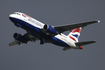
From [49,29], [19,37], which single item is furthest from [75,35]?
[19,37]

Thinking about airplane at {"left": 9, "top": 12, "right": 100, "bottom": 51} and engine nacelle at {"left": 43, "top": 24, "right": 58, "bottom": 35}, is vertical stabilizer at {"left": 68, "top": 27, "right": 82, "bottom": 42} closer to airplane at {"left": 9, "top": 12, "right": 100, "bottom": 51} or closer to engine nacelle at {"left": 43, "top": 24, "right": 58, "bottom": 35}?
airplane at {"left": 9, "top": 12, "right": 100, "bottom": 51}

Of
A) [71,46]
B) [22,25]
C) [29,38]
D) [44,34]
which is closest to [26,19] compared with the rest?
[22,25]

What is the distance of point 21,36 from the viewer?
46000 mm

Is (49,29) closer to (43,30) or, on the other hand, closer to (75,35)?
(43,30)

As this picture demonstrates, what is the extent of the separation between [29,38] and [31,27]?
7.56m

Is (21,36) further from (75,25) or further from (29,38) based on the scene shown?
(75,25)

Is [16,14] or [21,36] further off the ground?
[16,14]

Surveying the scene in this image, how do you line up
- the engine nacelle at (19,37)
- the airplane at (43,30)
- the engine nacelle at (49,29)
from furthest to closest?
1. the engine nacelle at (19,37)
2. the engine nacelle at (49,29)
3. the airplane at (43,30)

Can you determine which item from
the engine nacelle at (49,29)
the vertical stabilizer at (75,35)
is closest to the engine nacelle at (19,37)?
the engine nacelle at (49,29)

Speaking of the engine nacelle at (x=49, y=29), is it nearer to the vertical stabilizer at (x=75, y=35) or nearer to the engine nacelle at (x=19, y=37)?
the engine nacelle at (x=19, y=37)

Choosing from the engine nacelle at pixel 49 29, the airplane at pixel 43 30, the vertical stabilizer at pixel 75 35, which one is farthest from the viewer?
the vertical stabilizer at pixel 75 35

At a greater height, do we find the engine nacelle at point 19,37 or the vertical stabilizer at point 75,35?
the vertical stabilizer at point 75,35

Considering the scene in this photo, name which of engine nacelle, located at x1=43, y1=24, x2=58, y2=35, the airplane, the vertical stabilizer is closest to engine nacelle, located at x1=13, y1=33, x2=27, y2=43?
the airplane

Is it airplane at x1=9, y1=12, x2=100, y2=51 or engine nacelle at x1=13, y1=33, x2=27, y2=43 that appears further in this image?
engine nacelle at x1=13, y1=33, x2=27, y2=43
